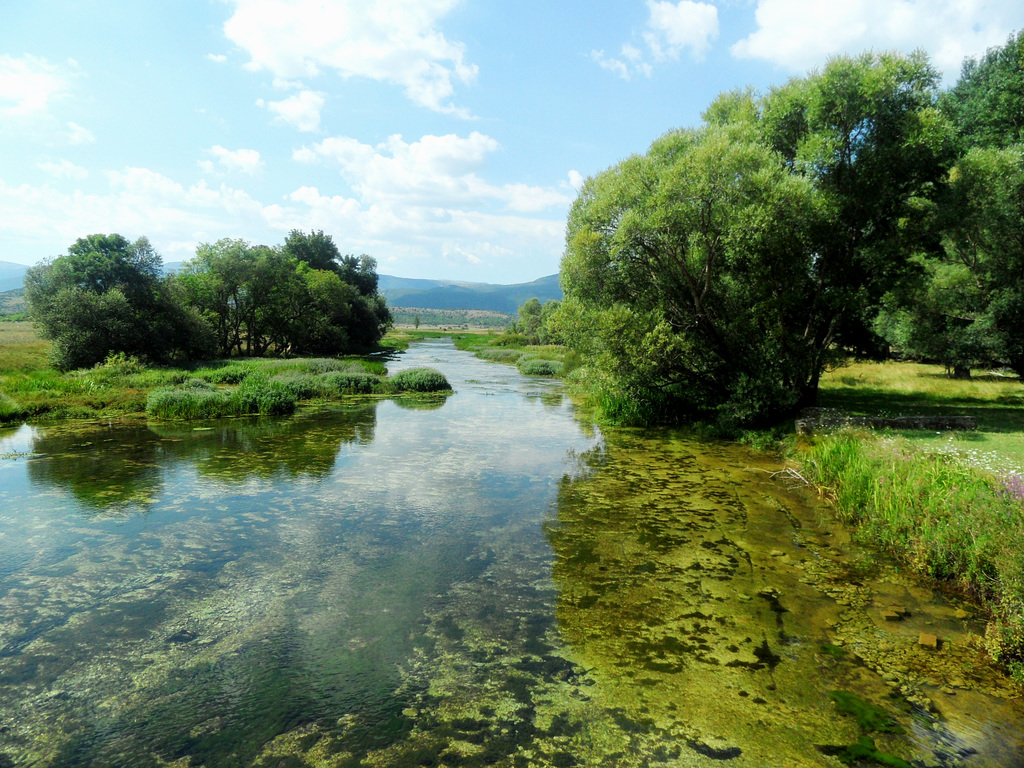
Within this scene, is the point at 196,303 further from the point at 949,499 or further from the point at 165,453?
the point at 949,499

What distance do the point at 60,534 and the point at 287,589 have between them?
4533 millimetres

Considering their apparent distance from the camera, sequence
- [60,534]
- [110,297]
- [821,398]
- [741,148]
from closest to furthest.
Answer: [60,534] < [741,148] < [821,398] < [110,297]

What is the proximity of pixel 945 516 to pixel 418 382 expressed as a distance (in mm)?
22841

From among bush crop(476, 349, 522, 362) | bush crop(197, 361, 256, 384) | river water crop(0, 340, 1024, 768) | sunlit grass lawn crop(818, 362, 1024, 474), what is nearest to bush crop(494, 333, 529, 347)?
bush crop(476, 349, 522, 362)

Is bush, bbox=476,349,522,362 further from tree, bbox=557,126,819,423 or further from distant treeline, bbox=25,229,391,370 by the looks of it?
tree, bbox=557,126,819,423

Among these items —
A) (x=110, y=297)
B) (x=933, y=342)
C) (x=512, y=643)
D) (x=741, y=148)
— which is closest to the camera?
(x=512, y=643)

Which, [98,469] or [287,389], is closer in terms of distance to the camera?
[98,469]

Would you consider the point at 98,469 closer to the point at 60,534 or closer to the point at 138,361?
the point at 60,534

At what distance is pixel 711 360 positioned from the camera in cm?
1702

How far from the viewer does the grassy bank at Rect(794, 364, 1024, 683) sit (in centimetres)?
533

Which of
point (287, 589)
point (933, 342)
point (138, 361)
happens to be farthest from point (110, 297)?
point (933, 342)

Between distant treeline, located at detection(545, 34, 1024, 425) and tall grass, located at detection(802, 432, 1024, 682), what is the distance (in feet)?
20.9

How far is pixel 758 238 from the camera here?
1429 cm

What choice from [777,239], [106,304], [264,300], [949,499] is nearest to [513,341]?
[264,300]
